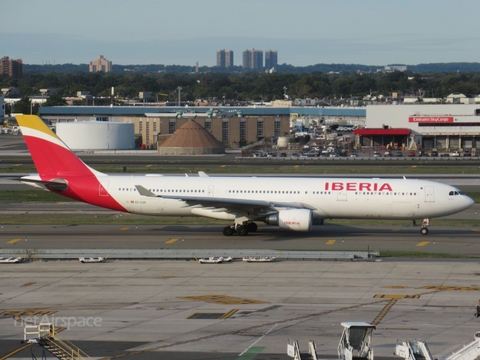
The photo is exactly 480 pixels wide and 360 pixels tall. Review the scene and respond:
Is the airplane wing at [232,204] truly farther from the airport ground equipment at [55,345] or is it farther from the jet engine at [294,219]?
the airport ground equipment at [55,345]

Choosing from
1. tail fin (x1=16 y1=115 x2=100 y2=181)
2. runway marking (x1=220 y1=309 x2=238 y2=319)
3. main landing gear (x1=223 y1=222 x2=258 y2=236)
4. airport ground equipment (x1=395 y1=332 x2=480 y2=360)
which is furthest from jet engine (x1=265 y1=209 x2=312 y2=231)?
airport ground equipment (x1=395 y1=332 x2=480 y2=360)

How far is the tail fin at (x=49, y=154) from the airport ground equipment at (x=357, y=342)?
3098 centimetres

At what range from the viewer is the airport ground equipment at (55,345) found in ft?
68.9

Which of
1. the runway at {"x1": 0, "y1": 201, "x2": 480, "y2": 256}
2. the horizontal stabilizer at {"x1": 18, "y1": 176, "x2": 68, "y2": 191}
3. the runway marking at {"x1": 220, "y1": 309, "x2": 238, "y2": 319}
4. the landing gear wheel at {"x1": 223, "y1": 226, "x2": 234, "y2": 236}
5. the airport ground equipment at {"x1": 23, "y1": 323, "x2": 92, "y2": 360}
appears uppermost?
the horizontal stabilizer at {"x1": 18, "y1": 176, "x2": 68, "y2": 191}

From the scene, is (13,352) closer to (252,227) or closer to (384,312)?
(384,312)

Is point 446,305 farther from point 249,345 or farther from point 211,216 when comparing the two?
point 211,216

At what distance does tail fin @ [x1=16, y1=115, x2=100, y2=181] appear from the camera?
4762 centimetres

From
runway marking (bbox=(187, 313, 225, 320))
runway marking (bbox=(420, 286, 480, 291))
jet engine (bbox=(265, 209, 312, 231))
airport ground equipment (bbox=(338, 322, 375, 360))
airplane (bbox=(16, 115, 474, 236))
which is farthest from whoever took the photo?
airplane (bbox=(16, 115, 474, 236))

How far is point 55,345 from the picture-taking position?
71.5 ft

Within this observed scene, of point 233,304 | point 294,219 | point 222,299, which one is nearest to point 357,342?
point 233,304

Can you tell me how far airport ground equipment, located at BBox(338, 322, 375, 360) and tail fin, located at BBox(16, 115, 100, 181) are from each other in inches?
1220

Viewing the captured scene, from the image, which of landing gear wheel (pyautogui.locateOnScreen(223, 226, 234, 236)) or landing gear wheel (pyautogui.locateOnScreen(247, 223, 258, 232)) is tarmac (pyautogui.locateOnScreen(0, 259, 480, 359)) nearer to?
landing gear wheel (pyautogui.locateOnScreen(223, 226, 234, 236))

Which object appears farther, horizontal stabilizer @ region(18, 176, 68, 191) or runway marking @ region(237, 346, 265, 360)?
horizontal stabilizer @ region(18, 176, 68, 191)

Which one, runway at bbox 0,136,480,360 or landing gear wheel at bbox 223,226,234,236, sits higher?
runway at bbox 0,136,480,360
